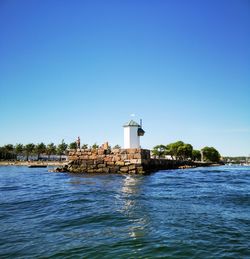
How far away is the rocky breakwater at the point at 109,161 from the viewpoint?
2597 centimetres

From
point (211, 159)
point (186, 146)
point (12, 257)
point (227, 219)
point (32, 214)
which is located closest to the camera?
point (12, 257)

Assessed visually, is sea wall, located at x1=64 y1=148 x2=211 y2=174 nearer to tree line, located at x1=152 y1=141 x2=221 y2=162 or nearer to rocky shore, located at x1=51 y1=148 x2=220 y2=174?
rocky shore, located at x1=51 y1=148 x2=220 y2=174

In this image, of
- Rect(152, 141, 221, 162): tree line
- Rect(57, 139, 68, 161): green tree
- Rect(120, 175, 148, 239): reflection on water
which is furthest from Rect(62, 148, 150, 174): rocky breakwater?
Rect(57, 139, 68, 161): green tree

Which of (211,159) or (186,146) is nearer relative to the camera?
(186,146)

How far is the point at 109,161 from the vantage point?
27172 mm

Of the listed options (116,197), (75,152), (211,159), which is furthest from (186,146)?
(116,197)

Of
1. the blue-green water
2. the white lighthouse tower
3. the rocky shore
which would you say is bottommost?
the blue-green water

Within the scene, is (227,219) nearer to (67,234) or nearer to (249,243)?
(249,243)

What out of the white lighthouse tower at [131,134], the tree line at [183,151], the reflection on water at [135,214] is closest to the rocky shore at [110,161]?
the white lighthouse tower at [131,134]

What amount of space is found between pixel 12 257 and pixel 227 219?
5.29m

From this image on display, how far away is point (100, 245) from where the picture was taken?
17.0 ft

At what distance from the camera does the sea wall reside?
26.0 metres

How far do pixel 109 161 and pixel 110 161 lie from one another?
0.10 metres

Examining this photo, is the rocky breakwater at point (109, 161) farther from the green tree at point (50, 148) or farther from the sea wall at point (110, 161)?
the green tree at point (50, 148)
